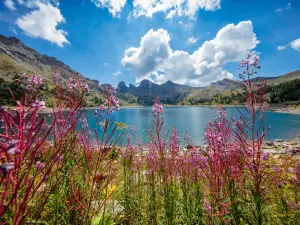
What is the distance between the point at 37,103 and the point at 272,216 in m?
6.40

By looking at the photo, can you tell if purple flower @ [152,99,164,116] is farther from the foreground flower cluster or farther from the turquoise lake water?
the turquoise lake water

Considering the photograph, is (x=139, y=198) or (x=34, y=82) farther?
(x=139, y=198)

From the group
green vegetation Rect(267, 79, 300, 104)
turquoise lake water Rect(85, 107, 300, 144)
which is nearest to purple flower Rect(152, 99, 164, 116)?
turquoise lake water Rect(85, 107, 300, 144)

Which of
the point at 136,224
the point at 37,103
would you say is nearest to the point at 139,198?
the point at 136,224

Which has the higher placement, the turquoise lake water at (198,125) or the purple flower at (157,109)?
the purple flower at (157,109)

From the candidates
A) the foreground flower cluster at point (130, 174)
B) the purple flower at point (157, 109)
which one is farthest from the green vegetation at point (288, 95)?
the purple flower at point (157, 109)

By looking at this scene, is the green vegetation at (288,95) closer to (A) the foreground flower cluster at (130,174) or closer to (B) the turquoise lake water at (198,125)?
(B) the turquoise lake water at (198,125)

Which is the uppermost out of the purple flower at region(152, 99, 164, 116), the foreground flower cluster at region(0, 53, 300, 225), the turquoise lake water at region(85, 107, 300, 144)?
the purple flower at region(152, 99, 164, 116)

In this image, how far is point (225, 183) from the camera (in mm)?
3809

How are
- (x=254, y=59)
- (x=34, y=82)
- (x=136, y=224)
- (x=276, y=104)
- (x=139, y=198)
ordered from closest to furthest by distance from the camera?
(x=34, y=82) < (x=254, y=59) < (x=136, y=224) < (x=139, y=198) < (x=276, y=104)

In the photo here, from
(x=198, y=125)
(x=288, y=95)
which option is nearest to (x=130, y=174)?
(x=198, y=125)

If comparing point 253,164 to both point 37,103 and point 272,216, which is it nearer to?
point 272,216

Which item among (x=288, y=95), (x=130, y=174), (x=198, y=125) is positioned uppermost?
(x=288, y=95)

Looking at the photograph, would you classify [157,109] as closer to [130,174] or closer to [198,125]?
[130,174]
